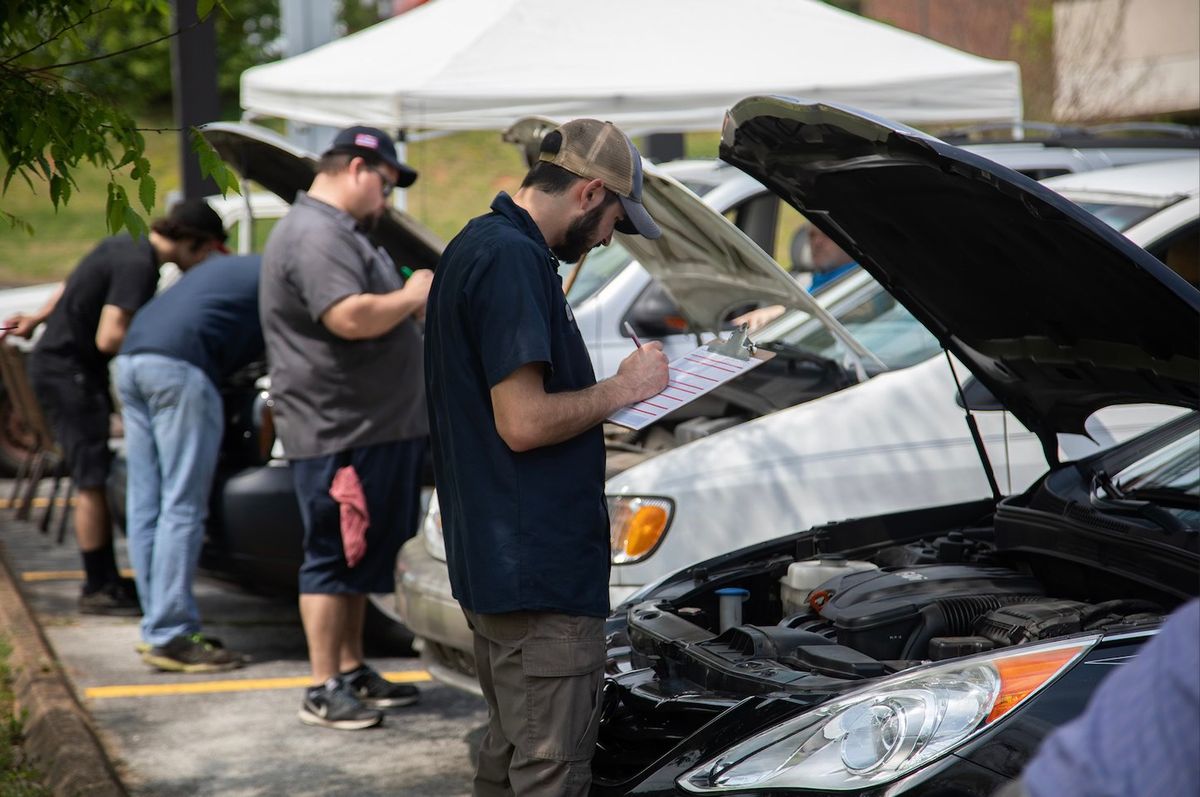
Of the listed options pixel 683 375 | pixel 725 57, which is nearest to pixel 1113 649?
pixel 683 375

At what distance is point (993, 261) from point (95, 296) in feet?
15.6

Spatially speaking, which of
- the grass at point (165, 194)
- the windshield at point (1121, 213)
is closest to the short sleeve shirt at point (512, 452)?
the windshield at point (1121, 213)

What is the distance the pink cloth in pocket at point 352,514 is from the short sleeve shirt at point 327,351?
0.40 ft

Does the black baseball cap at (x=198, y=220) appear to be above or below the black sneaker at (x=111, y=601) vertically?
above

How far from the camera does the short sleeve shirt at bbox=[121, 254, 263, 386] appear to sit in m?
5.65

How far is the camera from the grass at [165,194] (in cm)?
2578

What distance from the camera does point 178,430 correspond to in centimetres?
562

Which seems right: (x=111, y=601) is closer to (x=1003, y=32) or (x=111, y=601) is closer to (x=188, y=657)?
(x=188, y=657)

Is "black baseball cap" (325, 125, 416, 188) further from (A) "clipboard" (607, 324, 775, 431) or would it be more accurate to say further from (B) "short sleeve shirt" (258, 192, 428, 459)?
(A) "clipboard" (607, 324, 775, 431)

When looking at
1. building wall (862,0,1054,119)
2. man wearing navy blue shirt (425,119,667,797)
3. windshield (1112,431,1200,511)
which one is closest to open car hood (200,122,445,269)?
man wearing navy blue shirt (425,119,667,797)

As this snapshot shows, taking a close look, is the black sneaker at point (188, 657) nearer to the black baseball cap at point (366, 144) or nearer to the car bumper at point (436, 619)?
the car bumper at point (436, 619)

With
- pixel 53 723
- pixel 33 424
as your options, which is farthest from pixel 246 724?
pixel 33 424

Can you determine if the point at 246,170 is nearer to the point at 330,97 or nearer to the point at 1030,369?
the point at 330,97

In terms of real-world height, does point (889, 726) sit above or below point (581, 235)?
below
